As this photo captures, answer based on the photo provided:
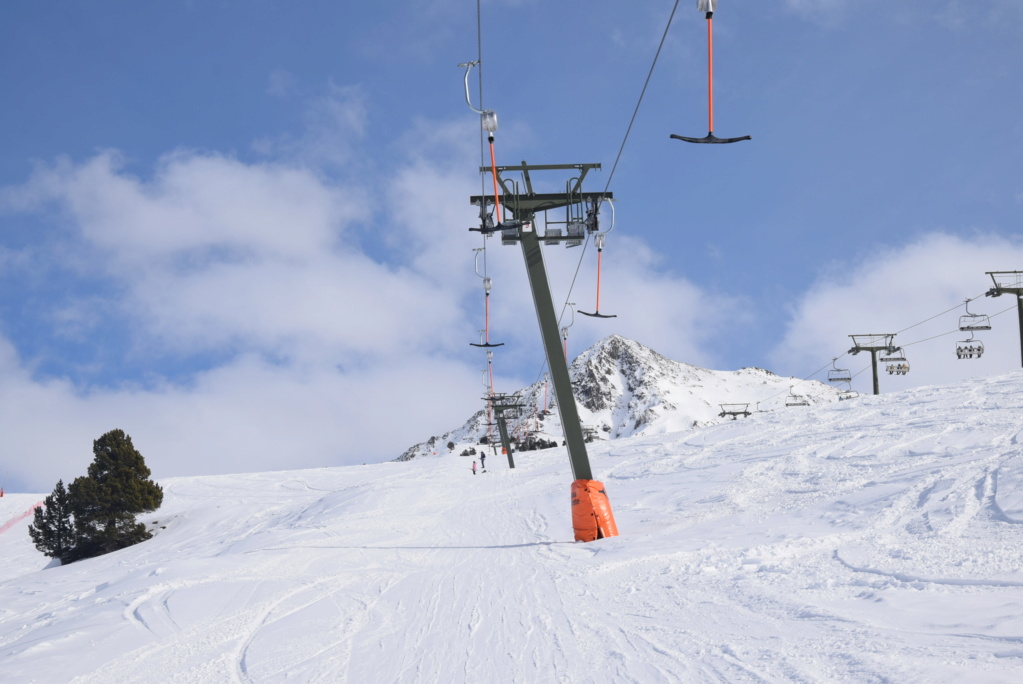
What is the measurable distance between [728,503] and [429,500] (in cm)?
1232

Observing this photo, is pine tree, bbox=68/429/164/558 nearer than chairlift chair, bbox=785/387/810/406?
Yes

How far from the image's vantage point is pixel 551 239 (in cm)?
1345

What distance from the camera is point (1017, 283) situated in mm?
32438

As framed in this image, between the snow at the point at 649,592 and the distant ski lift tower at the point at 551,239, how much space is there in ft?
6.54

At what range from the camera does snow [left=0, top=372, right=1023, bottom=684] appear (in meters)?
5.08

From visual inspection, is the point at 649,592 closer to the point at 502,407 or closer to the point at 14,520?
the point at 502,407

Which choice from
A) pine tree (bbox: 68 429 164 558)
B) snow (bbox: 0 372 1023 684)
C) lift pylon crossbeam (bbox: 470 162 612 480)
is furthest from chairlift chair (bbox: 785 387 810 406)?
pine tree (bbox: 68 429 164 558)

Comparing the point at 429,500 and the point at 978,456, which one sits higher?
the point at 978,456

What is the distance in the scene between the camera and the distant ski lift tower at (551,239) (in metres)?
13.0

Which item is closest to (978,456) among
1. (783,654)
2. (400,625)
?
(783,654)

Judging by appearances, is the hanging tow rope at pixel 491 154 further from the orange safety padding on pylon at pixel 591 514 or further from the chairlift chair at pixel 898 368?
the chairlift chair at pixel 898 368

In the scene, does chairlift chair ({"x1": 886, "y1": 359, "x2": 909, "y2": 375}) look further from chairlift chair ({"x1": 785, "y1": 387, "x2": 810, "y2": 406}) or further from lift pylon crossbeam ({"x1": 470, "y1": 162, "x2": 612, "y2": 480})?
lift pylon crossbeam ({"x1": 470, "y1": 162, "x2": 612, "y2": 480})

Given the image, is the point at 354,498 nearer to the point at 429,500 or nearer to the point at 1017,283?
the point at 429,500

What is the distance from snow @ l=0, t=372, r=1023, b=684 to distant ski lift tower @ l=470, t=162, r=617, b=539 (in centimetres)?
199
